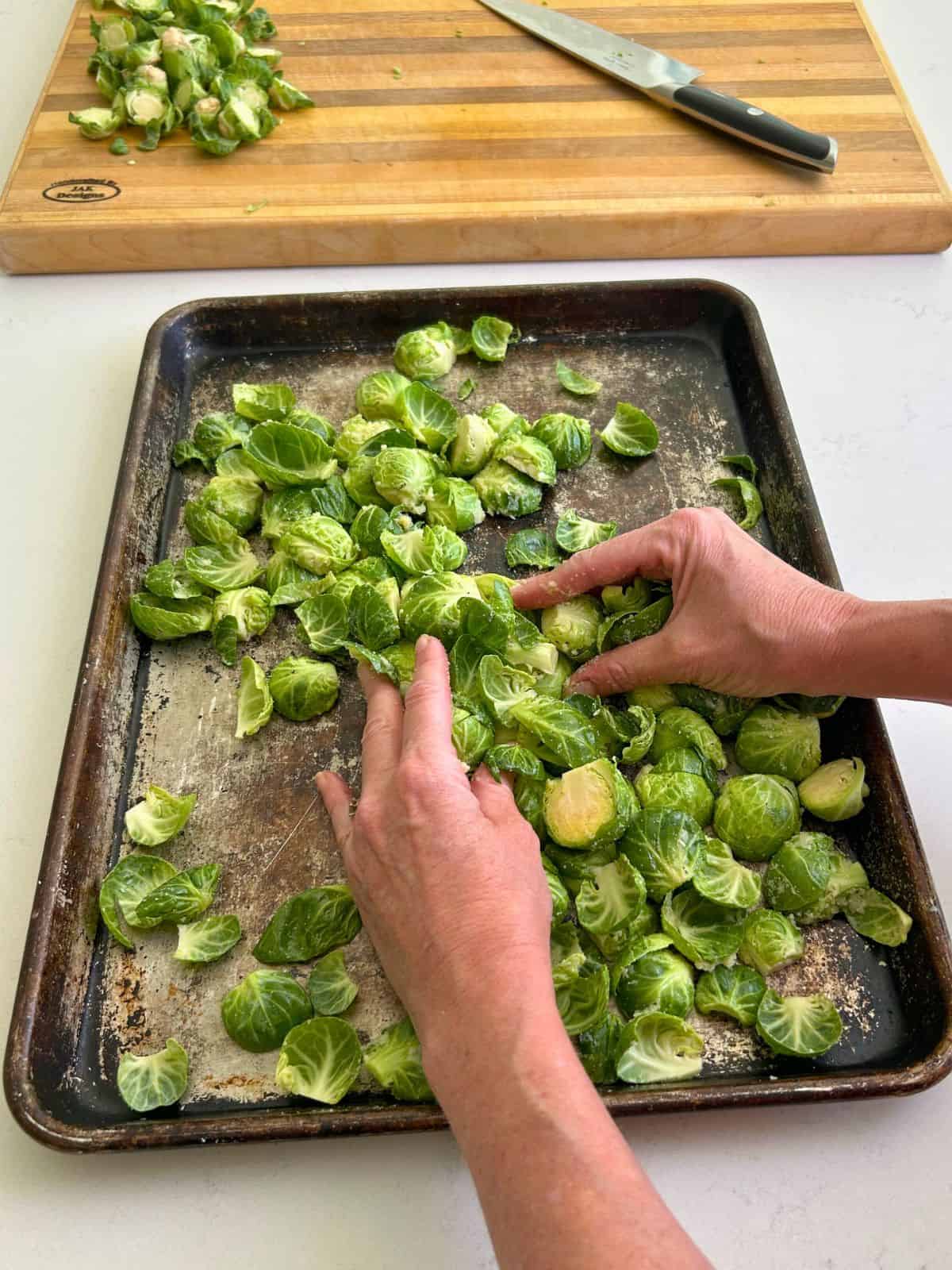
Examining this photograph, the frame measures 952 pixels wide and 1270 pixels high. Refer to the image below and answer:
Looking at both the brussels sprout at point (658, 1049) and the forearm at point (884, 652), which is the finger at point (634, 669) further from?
the brussels sprout at point (658, 1049)

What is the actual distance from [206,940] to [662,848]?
845mm

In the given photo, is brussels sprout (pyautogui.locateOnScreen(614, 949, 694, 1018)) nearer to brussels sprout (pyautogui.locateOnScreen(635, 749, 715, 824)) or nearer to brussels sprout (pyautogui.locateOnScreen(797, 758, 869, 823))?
brussels sprout (pyautogui.locateOnScreen(635, 749, 715, 824))

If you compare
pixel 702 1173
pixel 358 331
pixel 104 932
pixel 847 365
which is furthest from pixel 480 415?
pixel 702 1173

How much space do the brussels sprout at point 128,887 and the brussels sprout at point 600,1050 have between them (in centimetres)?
81

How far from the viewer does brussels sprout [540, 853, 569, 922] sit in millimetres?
1764

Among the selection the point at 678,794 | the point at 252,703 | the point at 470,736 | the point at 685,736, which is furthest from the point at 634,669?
the point at 252,703

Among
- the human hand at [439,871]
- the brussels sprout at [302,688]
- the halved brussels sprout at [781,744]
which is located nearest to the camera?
the human hand at [439,871]

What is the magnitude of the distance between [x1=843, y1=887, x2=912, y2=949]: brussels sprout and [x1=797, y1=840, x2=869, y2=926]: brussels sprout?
0.01 meters

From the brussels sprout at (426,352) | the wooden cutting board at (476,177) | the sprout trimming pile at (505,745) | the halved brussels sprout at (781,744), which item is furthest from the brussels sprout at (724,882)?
Result: the wooden cutting board at (476,177)

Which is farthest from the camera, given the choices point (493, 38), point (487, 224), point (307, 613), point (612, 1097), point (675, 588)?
point (493, 38)

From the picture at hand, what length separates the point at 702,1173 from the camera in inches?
66.1

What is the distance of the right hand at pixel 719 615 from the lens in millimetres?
1870

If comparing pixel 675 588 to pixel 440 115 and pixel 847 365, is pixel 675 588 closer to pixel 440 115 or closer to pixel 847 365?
pixel 847 365

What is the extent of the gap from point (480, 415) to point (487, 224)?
73 centimetres
